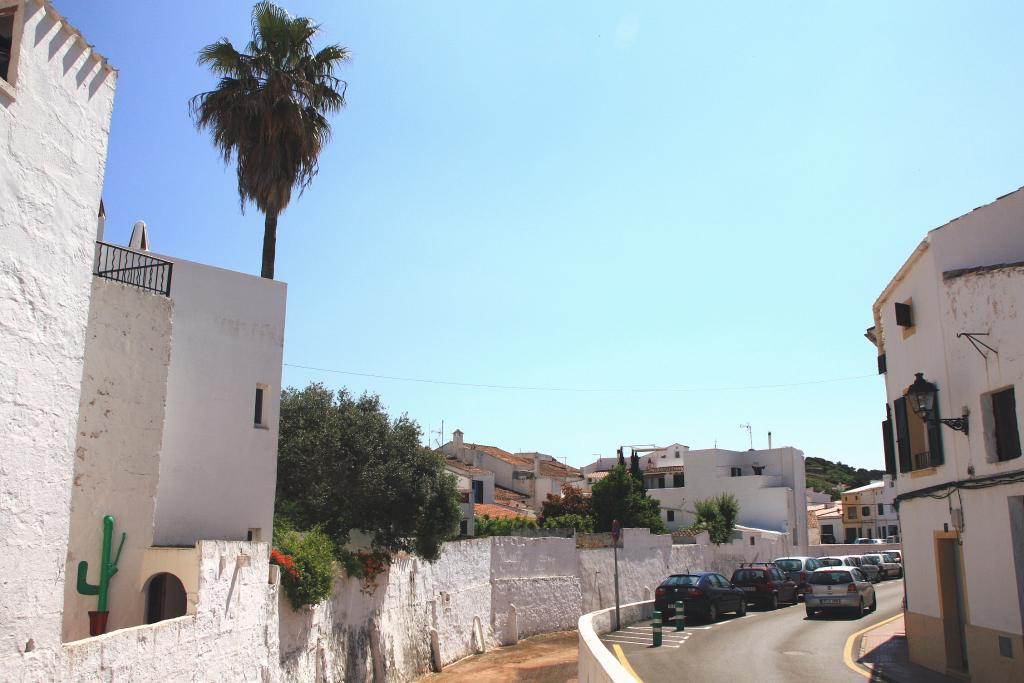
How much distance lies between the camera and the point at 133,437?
45.2 ft

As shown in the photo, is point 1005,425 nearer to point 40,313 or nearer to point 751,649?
point 751,649

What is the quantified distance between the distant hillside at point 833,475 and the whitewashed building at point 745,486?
52.4 metres

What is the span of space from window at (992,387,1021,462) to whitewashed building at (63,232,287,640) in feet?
42.5

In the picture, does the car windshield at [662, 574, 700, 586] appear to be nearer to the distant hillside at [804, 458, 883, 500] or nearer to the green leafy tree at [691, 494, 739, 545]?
the green leafy tree at [691, 494, 739, 545]

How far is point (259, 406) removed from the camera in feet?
57.7

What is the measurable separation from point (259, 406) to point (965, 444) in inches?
A: 528

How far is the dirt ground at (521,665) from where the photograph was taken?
21.4 meters

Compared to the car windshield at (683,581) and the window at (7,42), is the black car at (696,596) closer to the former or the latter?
the car windshield at (683,581)

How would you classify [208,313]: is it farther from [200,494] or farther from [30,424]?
[30,424]

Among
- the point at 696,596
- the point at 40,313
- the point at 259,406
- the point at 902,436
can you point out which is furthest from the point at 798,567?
the point at 40,313

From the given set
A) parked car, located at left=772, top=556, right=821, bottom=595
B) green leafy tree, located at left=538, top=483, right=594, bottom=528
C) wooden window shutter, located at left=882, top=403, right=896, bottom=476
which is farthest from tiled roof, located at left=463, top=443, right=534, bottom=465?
wooden window shutter, located at left=882, top=403, right=896, bottom=476

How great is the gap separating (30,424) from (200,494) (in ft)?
18.5

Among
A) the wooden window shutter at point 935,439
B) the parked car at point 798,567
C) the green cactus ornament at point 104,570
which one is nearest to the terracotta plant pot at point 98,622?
the green cactus ornament at point 104,570

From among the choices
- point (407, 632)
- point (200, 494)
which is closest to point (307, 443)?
point (407, 632)
